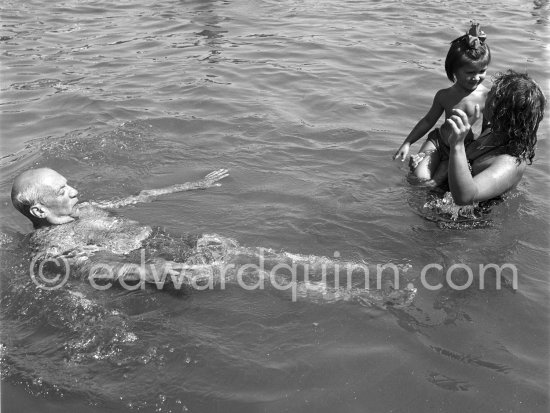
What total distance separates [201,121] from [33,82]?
3.33m

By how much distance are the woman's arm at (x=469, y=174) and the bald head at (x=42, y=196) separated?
3.00 m

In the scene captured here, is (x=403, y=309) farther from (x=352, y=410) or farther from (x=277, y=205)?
(x=277, y=205)

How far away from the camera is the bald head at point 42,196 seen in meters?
4.62

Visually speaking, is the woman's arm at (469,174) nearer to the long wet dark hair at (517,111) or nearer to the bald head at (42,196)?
the long wet dark hair at (517,111)

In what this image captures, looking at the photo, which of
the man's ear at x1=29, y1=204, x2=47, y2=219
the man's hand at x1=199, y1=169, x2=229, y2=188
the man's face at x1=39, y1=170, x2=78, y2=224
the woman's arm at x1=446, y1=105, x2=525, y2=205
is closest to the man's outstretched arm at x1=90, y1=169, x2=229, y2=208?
the man's hand at x1=199, y1=169, x2=229, y2=188

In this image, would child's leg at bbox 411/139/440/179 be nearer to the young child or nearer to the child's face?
the young child

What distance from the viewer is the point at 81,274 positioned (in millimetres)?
4543

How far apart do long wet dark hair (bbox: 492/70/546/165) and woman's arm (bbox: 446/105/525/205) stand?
14cm

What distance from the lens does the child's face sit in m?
5.53

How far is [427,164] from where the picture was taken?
19.0ft

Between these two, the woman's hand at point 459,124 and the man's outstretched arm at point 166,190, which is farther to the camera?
the man's outstretched arm at point 166,190

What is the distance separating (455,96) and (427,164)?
2.48 ft

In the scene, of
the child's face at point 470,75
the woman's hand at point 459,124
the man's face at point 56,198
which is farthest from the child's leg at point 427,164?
the man's face at point 56,198

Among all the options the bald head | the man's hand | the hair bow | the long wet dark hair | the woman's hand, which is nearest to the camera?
the woman's hand
